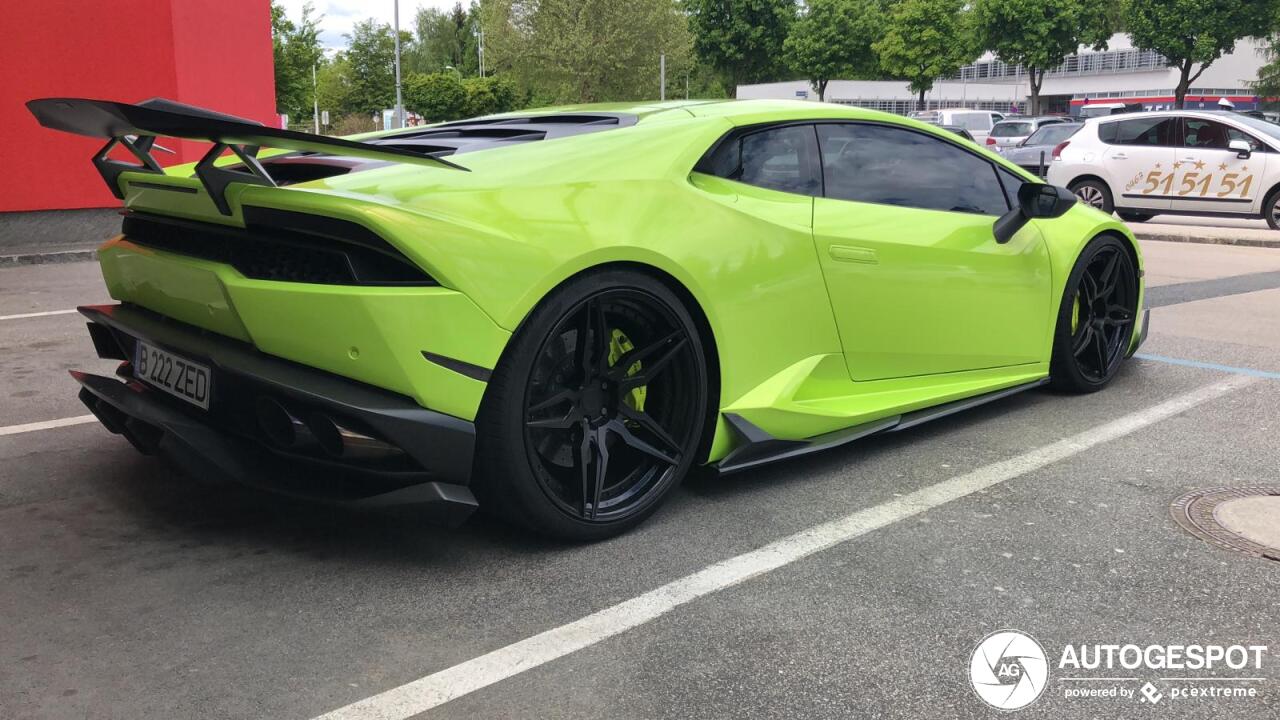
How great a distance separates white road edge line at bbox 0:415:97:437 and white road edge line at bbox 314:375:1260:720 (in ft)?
9.29

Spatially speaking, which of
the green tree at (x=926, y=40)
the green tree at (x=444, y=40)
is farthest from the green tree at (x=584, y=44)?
the green tree at (x=444, y=40)

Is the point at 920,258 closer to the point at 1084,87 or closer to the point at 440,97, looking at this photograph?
the point at 440,97

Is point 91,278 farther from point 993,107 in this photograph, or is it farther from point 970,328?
point 993,107

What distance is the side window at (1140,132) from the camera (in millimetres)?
14328

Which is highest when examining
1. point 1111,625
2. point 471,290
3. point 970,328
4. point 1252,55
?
point 1252,55

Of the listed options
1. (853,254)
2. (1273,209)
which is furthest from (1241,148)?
(853,254)

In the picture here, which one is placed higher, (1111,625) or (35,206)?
(35,206)

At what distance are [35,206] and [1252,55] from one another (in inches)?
2902

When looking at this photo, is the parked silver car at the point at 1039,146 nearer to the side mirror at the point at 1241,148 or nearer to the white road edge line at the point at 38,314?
the side mirror at the point at 1241,148

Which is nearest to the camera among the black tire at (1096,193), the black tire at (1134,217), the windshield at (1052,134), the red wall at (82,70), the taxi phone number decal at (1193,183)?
the red wall at (82,70)

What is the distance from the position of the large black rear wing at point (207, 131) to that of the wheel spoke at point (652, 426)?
0.87 meters

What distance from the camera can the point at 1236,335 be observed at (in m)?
6.71

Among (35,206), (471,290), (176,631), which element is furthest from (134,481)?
(35,206)

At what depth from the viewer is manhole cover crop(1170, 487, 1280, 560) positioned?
3.24m
